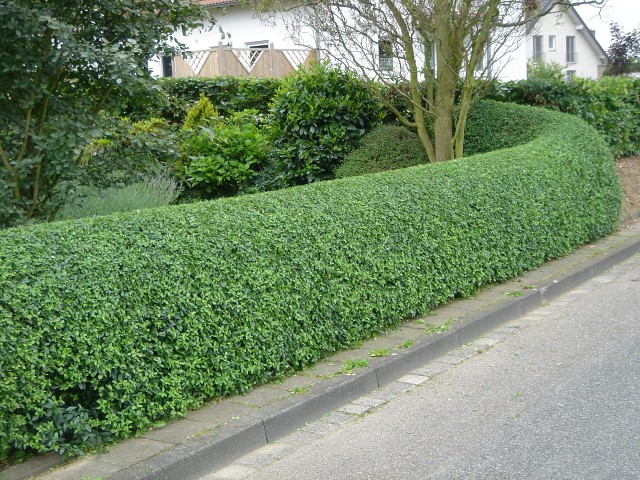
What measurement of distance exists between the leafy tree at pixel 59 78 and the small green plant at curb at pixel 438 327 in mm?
3179

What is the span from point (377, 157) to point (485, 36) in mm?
2378

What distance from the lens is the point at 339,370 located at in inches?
232

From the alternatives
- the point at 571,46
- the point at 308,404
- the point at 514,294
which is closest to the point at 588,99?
the point at 514,294

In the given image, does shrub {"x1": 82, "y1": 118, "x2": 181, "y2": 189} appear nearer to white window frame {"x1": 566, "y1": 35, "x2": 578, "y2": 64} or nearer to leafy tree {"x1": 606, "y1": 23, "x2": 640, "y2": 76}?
leafy tree {"x1": 606, "y1": 23, "x2": 640, "y2": 76}

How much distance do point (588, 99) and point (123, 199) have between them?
954 centimetres

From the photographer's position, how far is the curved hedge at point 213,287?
14.0ft

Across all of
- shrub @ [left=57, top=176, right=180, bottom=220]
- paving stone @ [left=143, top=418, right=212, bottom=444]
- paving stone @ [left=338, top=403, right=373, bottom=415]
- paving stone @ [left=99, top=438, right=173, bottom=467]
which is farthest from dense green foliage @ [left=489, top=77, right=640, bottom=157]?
paving stone @ [left=99, top=438, right=173, bottom=467]

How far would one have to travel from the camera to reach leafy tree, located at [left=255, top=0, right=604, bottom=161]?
37.4 ft

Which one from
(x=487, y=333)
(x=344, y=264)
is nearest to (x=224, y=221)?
(x=344, y=264)

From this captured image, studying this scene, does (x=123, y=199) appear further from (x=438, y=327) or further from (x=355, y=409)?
(x=355, y=409)

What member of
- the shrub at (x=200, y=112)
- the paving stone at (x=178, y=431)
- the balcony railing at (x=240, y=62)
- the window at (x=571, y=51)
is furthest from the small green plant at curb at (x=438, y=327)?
the window at (x=571, y=51)

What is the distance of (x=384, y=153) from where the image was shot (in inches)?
486

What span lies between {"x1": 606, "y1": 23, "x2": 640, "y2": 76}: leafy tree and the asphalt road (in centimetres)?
3344

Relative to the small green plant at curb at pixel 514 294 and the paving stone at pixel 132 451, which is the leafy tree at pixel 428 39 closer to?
the small green plant at curb at pixel 514 294
